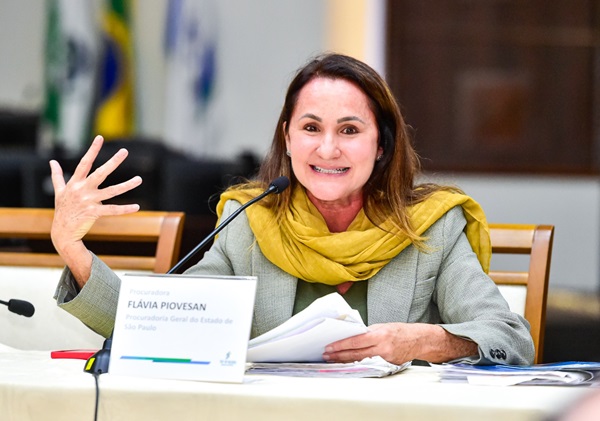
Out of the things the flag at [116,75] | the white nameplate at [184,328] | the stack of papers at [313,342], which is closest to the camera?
the white nameplate at [184,328]

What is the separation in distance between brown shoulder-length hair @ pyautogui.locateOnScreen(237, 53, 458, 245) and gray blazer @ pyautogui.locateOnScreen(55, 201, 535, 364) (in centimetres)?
7

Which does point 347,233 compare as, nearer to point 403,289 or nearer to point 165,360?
point 403,289

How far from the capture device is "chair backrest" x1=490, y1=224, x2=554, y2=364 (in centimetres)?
198

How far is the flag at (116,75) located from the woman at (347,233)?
4.60m

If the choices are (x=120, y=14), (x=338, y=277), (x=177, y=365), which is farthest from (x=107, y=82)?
(x=177, y=365)

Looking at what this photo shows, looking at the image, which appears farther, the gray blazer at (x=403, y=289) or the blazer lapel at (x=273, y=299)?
the blazer lapel at (x=273, y=299)

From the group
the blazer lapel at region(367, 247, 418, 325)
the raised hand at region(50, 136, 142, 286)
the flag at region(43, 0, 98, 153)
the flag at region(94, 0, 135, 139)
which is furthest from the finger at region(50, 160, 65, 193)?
the flag at region(94, 0, 135, 139)

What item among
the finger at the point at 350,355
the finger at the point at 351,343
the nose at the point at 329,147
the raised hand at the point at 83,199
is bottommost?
the finger at the point at 350,355

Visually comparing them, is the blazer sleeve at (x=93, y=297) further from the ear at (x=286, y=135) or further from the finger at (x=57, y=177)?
the ear at (x=286, y=135)

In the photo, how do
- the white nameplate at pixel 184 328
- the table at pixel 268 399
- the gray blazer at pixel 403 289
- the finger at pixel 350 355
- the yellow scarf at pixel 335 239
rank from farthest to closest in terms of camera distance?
1. the yellow scarf at pixel 335 239
2. the gray blazer at pixel 403 289
3. the finger at pixel 350 355
4. the white nameplate at pixel 184 328
5. the table at pixel 268 399

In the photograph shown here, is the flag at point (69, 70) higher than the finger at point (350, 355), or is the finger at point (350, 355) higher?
the flag at point (69, 70)

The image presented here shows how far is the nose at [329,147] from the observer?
74.5 inches

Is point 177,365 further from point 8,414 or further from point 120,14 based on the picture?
point 120,14

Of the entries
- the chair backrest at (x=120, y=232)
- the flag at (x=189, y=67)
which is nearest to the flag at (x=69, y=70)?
the flag at (x=189, y=67)
